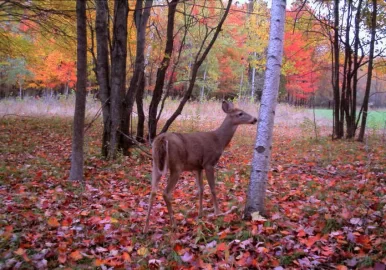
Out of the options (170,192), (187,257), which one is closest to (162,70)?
(170,192)

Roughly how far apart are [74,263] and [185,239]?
1219 mm

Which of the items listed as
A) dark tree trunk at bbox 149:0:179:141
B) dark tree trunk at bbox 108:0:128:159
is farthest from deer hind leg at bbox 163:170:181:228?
dark tree trunk at bbox 149:0:179:141

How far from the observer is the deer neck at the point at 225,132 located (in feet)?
18.2

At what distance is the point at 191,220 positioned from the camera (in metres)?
4.82

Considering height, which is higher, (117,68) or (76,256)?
(117,68)

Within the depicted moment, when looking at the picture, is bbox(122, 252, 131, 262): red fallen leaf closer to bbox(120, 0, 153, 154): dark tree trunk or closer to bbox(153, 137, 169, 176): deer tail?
bbox(153, 137, 169, 176): deer tail

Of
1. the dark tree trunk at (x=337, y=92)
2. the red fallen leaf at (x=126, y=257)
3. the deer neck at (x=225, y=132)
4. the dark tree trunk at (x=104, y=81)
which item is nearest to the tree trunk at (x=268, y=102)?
the deer neck at (x=225, y=132)

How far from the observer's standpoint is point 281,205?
16.8ft

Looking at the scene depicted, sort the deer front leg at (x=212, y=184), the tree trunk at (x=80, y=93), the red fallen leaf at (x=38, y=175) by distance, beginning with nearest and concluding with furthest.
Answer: the deer front leg at (x=212, y=184) → the tree trunk at (x=80, y=93) → the red fallen leaf at (x=38, y=175)

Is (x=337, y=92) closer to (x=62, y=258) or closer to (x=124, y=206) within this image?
(x=124, y=206)

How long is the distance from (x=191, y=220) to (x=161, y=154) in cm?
95

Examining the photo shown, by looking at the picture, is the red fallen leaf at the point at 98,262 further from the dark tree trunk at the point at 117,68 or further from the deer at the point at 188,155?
the dark tree trunk at the point at 117,68

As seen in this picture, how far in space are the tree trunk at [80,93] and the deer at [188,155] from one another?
2383 millimetres

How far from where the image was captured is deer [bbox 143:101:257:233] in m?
4.70
